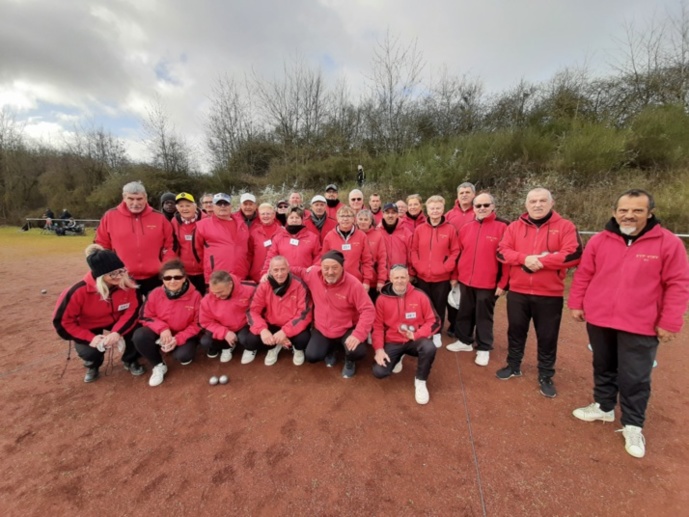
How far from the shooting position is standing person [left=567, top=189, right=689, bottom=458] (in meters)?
2.26

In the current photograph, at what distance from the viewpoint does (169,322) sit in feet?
11.7

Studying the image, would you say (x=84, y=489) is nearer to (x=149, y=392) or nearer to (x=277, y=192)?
(x=149, y=392)

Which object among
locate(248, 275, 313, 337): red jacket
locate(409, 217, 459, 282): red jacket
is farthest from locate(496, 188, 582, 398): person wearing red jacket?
locate(248, 275, 313, 337): red jacket

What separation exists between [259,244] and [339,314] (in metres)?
1.81

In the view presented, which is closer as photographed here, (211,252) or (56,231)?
(211,252)

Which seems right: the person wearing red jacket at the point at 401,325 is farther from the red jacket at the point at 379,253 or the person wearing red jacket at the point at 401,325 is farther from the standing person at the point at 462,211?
the standing person at the point at 462,211

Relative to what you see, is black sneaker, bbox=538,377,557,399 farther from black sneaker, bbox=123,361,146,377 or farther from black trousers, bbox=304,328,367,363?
black sneaker, bbox=123,361,146,377

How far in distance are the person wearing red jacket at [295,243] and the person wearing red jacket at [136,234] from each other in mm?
1413

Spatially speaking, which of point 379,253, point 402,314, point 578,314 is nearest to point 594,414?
point 578,314

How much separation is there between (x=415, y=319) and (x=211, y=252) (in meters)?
2.84

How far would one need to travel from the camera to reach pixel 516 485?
2.17 meters

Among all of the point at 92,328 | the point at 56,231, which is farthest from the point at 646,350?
the point at 56,231

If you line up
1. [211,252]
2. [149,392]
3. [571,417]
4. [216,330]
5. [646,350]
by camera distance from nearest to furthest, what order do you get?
[646,350], [571,417], [149,392], [216,330], [211,252]

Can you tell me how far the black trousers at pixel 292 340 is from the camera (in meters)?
3.64
